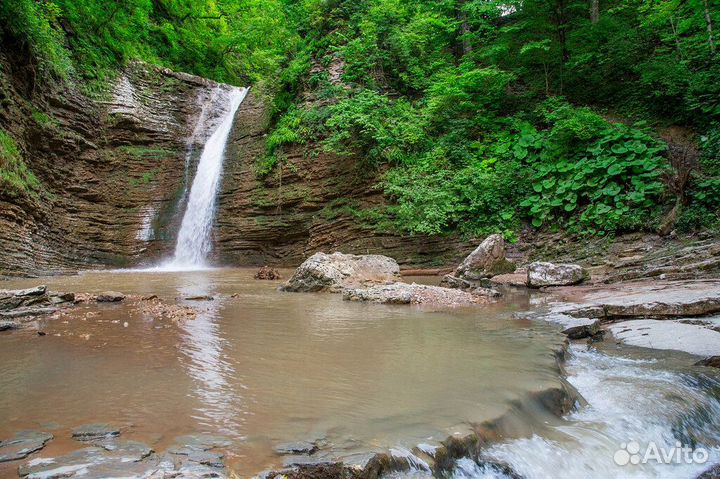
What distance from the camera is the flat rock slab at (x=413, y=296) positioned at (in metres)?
6.81

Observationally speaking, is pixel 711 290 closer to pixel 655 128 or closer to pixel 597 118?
pixel 597 118

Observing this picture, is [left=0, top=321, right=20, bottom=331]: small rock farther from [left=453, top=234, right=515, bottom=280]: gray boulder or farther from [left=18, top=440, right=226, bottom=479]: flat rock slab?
[left=453, top=234, right=515, bottom=280]: gray boulder

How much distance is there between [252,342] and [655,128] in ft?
42.0

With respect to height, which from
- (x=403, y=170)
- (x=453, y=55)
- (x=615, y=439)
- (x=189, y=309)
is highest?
(x=453, y=55)

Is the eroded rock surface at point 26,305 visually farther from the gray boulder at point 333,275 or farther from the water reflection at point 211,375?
the gray boulder at point 333,275

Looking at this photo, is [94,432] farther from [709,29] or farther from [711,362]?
[709,29]

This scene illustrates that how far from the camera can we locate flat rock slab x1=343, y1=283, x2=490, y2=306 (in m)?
6.81

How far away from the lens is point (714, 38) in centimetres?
1266

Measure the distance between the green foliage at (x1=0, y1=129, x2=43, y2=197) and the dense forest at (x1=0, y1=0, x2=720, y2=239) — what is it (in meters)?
0.07

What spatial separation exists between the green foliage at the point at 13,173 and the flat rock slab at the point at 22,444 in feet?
40.0

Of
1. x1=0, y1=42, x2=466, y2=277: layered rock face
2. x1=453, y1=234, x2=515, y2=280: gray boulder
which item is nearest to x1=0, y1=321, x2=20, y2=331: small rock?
x1=453, y1=234, x2=515, y2=280: gray boulder

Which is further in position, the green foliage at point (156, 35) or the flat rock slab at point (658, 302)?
the green foliage at point (156, 35)

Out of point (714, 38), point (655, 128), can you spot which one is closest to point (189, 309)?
point (655, 128)

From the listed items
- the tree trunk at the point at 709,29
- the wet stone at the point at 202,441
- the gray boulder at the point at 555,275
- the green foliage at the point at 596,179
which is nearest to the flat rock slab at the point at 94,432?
the wet stone at the point at 202,441
